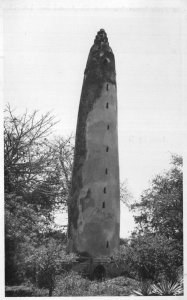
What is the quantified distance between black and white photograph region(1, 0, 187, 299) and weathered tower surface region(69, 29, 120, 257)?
33 mm

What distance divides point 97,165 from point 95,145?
64cm

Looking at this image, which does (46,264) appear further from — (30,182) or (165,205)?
(165,205)

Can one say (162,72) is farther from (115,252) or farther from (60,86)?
(115,252)

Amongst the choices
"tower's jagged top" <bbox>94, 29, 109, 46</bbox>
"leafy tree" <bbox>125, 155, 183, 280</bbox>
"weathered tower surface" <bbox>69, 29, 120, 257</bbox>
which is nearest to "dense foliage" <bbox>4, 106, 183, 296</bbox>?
"leafy tree" <bbox>125, 155, 183, 280</bbox>

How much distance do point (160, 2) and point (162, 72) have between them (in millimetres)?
2093

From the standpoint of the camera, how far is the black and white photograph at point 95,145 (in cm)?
2408

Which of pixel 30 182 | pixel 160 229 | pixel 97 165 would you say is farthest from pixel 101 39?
pixel 160 229

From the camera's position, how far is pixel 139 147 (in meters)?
25.2

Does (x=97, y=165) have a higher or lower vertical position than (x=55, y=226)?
higher

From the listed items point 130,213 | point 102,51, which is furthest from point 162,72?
point 130,213

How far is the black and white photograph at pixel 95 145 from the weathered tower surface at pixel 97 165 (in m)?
0.03

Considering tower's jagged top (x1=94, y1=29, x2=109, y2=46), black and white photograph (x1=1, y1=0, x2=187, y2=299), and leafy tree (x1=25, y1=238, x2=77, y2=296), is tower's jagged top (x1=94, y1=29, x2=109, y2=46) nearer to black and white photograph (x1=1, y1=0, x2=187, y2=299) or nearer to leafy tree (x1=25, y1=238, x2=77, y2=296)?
black and white photograph (x1=1, y1=0, x2=187, y2=299)

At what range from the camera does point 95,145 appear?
1058 inches

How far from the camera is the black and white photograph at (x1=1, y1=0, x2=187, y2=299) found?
24.1 meters
